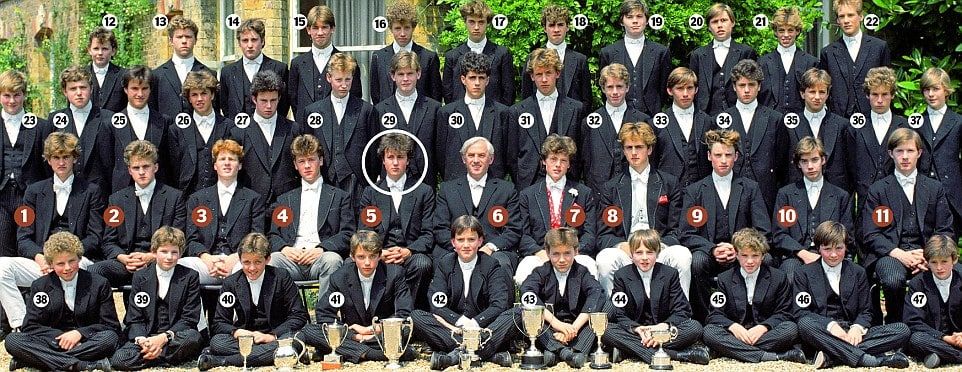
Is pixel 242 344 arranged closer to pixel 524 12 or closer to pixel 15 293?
pixel 15 293

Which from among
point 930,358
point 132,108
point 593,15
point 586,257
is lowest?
point 930,358

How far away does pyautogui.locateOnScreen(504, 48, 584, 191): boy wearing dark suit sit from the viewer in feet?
31.2

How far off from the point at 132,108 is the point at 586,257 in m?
3.49

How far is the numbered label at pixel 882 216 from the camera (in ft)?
29.3

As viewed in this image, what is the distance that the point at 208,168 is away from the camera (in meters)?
9.57

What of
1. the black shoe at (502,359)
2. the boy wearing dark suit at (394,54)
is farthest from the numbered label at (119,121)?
the black shoe at (502,359)

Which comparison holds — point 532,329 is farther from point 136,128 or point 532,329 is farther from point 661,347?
point 136,128

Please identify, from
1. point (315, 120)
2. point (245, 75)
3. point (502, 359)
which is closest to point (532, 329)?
point (502, 359)

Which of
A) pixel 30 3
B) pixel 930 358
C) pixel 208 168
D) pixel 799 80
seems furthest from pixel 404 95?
pixel 30 3

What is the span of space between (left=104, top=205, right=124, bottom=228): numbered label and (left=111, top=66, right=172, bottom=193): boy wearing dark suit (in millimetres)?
365

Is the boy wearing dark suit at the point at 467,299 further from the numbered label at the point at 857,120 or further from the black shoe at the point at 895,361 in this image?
the numbered label at the point at 857,120

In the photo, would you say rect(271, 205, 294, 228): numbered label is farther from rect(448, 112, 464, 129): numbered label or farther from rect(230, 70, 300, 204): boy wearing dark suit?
rect(448, 112, 464, 129): numbered label

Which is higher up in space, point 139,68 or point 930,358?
point 139,68

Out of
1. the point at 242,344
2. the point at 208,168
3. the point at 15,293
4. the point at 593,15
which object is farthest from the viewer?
the point at 593,15
